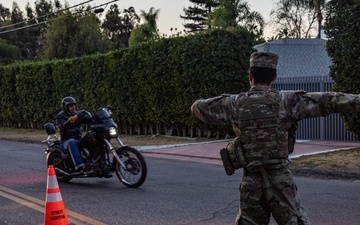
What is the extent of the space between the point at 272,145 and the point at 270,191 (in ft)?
1.03

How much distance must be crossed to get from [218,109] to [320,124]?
13.7 meters

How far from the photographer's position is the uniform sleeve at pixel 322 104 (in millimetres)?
3529

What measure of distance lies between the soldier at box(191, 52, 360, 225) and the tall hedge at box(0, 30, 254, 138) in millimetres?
14010

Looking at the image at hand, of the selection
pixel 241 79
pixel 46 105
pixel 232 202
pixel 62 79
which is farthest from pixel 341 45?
pixel 46 105

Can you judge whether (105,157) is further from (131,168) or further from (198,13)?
(198,13)

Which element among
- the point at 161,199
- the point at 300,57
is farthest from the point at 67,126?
the point at 300,57

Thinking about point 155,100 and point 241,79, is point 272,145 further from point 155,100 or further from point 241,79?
point 155,100

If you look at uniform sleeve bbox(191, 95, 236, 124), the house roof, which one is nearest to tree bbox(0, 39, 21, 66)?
the house roof

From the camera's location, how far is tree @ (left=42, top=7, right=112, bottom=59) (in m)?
46.8

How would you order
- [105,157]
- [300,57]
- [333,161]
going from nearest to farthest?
[105,157]
[333,161]
[300,57]

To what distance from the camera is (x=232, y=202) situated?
7992 millimetres

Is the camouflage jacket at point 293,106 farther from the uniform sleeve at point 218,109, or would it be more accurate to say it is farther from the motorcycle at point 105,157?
the motorcycle at point 105,157

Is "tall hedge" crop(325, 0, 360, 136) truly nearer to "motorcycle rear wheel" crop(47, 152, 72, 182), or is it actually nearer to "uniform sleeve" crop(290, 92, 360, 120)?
"motorcycle rear wheel" crop(47, 152, 72, 182)

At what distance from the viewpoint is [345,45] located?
12.9m
